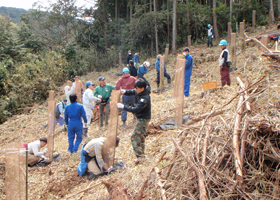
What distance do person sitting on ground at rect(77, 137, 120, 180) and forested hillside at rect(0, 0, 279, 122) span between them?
10109 millimetres

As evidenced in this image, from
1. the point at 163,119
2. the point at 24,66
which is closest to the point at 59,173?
the point at 163,119

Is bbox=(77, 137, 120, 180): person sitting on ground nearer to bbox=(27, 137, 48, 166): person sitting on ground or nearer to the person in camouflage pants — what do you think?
the person in camouflage pants

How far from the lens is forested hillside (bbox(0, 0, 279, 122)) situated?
14570 mm

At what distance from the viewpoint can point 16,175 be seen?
280 cm

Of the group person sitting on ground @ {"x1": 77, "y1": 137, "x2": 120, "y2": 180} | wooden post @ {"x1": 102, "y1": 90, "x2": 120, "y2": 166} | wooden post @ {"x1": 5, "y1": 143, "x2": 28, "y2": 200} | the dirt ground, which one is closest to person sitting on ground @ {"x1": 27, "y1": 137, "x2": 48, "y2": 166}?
the dirt ground

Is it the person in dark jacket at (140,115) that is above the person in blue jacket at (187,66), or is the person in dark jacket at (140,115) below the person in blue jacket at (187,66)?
below

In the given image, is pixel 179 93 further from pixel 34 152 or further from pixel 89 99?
pixel 34 152

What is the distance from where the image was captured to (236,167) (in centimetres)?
226

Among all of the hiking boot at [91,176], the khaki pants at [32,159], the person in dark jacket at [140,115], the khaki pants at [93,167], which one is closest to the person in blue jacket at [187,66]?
the person in dark jacket at [140,115]

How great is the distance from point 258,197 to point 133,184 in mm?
1607

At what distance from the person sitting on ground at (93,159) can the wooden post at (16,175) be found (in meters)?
1.58

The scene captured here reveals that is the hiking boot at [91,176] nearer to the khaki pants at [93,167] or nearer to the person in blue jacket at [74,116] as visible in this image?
the khaki pants at [93,167]

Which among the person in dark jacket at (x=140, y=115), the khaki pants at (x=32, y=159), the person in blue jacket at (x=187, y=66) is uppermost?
the person in blue jacket at (x=187, y=66)

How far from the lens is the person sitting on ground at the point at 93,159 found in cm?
429
